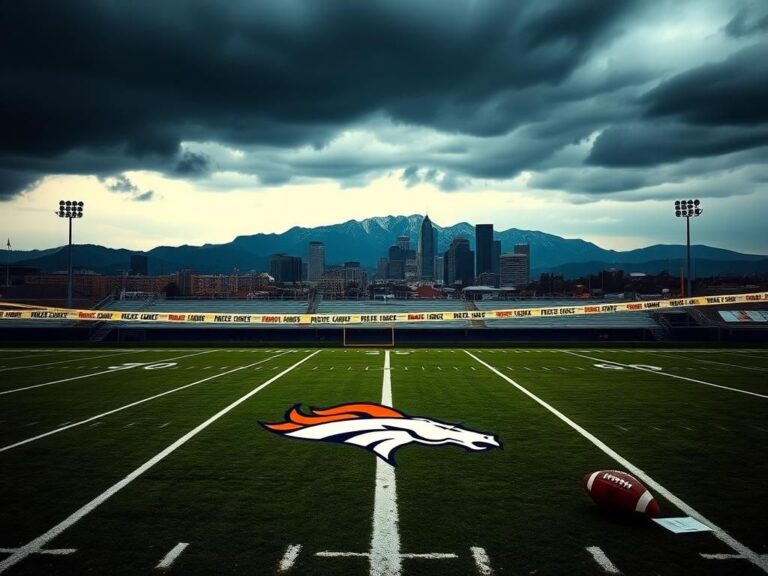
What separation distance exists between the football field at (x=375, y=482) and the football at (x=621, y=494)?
6.7 inches

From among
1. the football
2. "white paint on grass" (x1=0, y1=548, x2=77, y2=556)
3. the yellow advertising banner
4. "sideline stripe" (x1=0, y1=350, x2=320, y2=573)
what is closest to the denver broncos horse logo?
"sideline stripe" (x1=0, y1=350, x2=320, y2=573)

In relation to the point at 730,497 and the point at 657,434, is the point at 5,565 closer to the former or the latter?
the point at 730,497

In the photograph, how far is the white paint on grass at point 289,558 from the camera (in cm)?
489

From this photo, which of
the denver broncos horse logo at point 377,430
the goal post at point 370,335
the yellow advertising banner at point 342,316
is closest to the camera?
the denver broncos horse logo at point 377,430

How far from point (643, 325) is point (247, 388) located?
144ft

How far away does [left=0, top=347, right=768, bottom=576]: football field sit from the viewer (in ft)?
16.8

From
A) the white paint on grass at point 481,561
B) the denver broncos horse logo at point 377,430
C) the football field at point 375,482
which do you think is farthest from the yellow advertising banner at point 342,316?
the white paint on grass at point 481,561

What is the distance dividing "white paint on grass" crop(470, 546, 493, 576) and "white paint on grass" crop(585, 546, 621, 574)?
3.36 feet

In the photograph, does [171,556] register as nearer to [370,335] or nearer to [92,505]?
[92,505]

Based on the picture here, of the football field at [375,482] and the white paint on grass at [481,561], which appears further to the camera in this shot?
the football field at [375,482]

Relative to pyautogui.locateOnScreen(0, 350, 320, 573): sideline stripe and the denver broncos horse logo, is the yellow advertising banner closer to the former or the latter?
the denver broncos horse logo

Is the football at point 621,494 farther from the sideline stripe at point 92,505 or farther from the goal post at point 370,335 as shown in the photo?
the goal post at point 370,335

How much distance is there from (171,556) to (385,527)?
85.2 inches

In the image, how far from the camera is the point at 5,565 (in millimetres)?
4961
